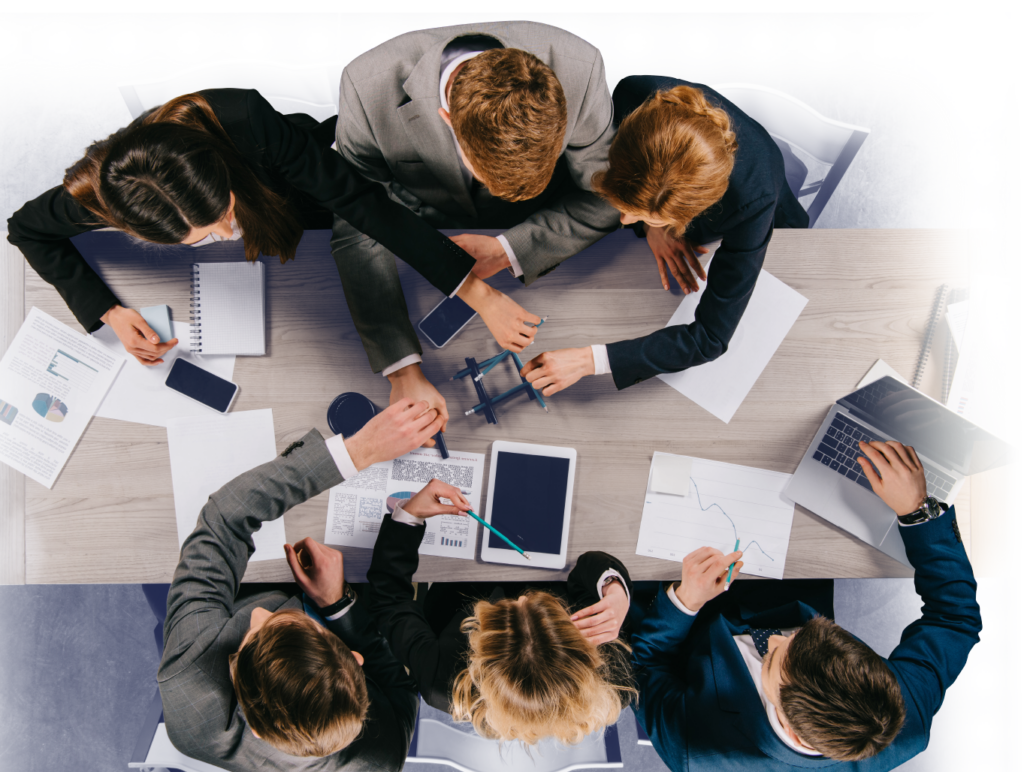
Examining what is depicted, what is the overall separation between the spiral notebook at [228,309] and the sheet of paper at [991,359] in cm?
171

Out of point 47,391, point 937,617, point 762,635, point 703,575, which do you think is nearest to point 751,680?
point 762,635

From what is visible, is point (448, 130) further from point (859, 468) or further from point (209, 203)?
point (859, 468)

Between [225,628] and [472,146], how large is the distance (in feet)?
3.82

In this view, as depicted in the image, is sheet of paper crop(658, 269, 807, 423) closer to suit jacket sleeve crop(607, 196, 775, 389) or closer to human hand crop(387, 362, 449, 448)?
suit jacket sleeve crop(607, 196, 775, 389)

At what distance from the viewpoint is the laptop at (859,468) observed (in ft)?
4.64

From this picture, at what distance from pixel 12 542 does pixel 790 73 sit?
2.94 metres

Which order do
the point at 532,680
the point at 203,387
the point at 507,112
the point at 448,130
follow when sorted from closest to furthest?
the point at 507,112, the point at 532,680, the point at 448,130, the point at 203,387

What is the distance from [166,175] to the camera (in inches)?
45.9

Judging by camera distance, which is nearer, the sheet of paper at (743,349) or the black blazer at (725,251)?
the black blazer at (725,251)

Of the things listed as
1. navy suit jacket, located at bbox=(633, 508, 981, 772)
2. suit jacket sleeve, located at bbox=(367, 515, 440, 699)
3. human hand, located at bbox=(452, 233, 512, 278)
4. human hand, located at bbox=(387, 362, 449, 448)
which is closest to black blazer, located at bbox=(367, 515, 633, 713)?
suit jacket sleeve, located at bbox=(367, 515, 440, 699)

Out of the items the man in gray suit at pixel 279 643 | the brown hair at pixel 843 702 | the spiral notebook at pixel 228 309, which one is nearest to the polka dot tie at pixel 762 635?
the brown hair at pixel 843 702

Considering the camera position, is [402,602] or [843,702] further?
[402,602]

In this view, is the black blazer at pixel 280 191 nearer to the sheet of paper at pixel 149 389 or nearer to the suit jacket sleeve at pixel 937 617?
the sheet of paper at pixel 149 389

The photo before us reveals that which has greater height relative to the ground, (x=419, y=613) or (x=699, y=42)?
(x=699, y=42)
